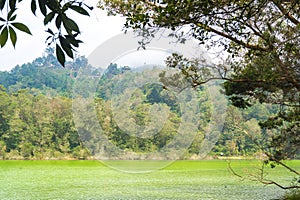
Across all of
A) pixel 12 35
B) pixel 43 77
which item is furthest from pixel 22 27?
pixel 43 77

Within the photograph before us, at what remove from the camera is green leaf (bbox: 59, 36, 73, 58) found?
2.57ft

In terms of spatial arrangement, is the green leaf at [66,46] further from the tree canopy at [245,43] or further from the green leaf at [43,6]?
the tree canopy at [245,43]

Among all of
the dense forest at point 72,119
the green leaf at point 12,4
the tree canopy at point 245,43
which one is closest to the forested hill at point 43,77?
the dense forest at point 72,119

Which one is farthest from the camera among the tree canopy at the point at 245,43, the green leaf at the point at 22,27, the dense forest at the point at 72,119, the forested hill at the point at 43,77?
the forested hill at the point at 43,77

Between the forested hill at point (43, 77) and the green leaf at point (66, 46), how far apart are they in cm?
3155

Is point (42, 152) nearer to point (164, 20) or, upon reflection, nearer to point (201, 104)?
point (201, 104)

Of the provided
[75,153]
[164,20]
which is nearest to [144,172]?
[75,153]

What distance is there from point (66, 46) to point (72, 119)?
27369 millimetres

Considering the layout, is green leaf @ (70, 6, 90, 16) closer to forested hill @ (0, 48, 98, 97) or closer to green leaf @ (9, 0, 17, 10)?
green leaf @ (9, 0, 17, 10)

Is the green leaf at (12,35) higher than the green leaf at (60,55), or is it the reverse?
the green leaf at (12,35)

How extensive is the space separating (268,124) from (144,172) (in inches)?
490

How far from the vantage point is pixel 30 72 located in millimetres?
42938

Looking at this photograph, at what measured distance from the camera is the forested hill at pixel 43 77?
3503 cm

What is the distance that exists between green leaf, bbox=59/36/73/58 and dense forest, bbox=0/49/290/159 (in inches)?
297
